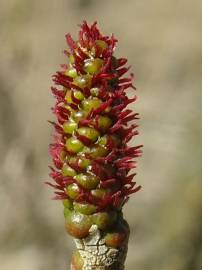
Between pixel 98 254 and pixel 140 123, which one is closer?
pixel 98 254

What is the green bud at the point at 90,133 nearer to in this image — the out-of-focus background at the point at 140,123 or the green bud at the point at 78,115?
the green bud at the point at 78,115

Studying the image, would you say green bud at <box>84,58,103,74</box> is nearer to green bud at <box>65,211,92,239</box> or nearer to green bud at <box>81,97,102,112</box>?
green bud at <box>81,97,102,112</box>

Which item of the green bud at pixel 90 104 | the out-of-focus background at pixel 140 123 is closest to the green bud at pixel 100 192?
the green bud at pixel 90 104

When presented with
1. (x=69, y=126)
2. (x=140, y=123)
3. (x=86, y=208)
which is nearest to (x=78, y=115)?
(x=69, y=126)

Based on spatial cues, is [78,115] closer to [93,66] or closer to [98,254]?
[93,66]
